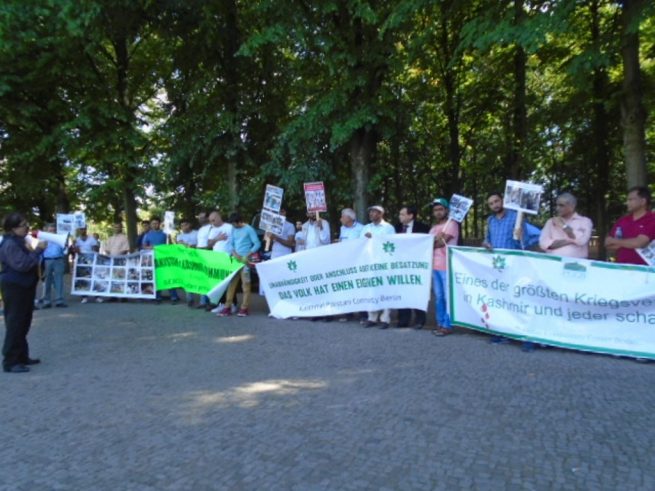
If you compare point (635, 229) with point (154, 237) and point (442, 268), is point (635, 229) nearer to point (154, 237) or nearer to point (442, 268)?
point (442, 268)

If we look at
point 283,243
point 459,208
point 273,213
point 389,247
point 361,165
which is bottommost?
point 389,247

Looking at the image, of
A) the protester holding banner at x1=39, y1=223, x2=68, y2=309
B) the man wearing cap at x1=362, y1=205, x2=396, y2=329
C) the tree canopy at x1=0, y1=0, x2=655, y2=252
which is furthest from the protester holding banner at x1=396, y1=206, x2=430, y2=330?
the protester holding banner at x1=39, y1=223, x2=68, y2=309

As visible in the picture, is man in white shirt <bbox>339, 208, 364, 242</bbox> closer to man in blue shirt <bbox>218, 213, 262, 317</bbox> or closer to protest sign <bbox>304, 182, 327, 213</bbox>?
protest sign <bbox>304, 182, 327, 213</bbox>

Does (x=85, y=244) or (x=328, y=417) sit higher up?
(x=85, y=244)

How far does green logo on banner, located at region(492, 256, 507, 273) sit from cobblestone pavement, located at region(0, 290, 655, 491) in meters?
1.02

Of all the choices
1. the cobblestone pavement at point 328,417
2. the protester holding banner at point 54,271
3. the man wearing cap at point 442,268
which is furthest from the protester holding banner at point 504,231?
the protester holding banner at point 54,271

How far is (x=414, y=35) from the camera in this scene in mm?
12117

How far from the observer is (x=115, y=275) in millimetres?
12602

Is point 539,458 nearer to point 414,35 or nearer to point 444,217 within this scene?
point 444,217

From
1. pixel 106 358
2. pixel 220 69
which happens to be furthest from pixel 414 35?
pixel 106 358

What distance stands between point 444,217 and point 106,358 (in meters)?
5.12

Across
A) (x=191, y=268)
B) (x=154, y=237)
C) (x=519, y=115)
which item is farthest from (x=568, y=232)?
(x=519, y=115)

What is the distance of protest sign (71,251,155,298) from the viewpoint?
12.3 metres

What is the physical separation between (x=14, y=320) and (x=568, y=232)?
22.3ft
